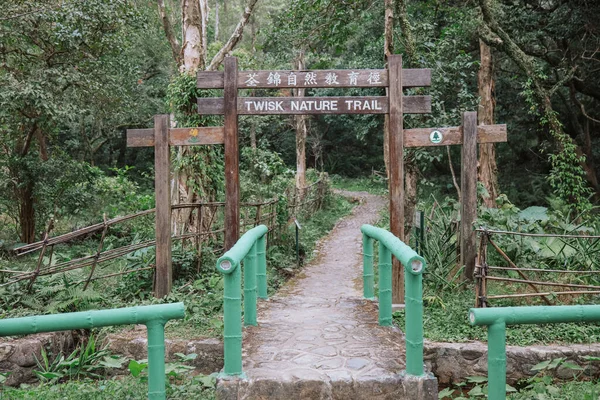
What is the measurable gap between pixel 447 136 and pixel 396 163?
74 centimetres

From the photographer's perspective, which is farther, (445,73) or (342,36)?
(342,36)

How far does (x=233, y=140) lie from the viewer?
730 cm

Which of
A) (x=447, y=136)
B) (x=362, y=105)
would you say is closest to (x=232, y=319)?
(x=362, y=105)

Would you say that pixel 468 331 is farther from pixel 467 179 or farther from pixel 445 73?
pixel 445 73

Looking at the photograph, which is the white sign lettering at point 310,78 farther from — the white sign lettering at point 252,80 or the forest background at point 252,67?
the forest background at point 252,67

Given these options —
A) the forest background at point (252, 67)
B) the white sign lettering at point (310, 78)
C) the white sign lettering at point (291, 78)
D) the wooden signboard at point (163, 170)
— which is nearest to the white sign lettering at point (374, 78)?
the white sign lettering at point (310, 78)

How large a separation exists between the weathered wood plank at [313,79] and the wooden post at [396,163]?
12cm

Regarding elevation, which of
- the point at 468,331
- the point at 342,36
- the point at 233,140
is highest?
the point at 342,36

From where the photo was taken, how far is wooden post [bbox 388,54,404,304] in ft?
23.2

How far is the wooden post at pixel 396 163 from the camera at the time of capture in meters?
7.07

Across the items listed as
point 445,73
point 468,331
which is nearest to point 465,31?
point 445,73

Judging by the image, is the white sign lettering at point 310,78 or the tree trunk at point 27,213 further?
the tree trunk at point 27,213

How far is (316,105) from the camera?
286 inches

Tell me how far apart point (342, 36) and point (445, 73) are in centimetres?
251
